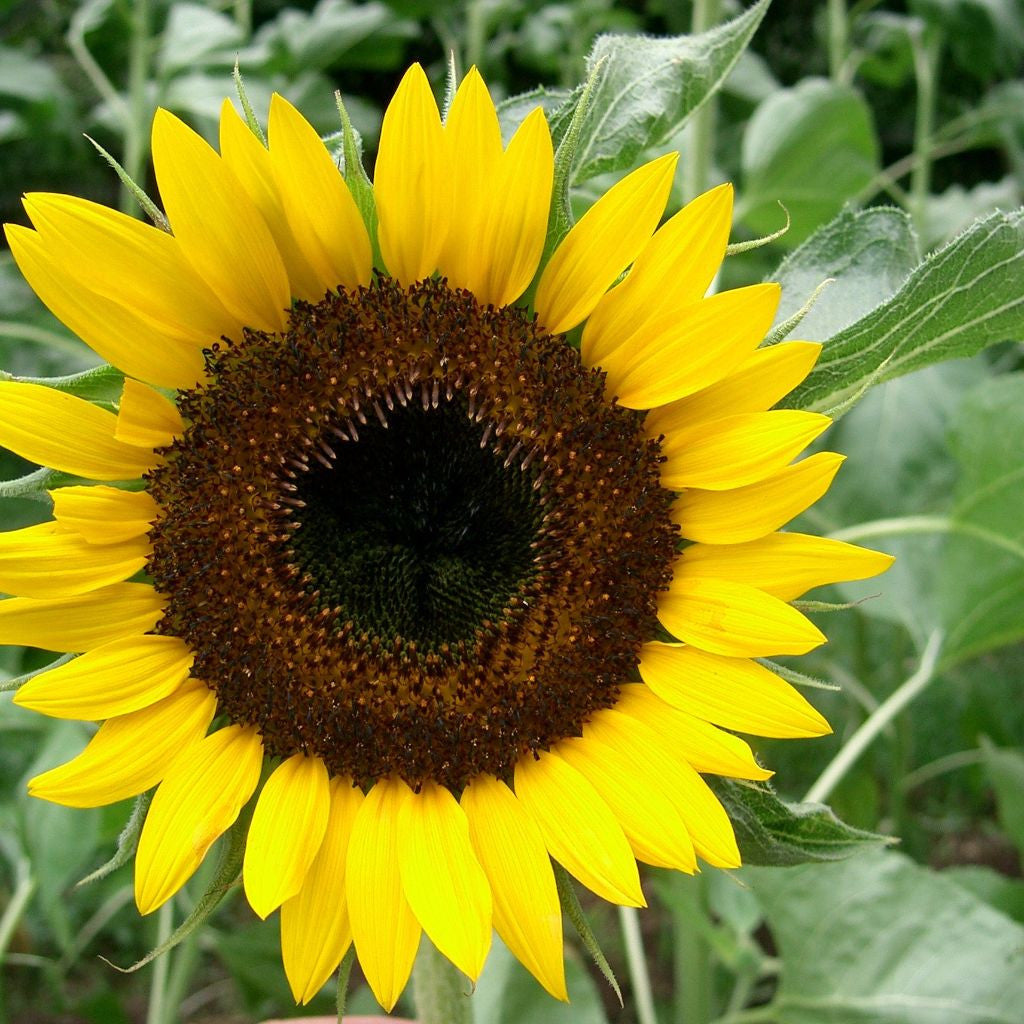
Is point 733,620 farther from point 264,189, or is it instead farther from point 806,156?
point 806,156

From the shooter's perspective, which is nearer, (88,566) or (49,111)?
(88,566)

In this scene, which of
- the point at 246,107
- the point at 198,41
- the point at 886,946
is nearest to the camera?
the point at 246,107

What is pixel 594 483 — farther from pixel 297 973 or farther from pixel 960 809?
pixel 960 809

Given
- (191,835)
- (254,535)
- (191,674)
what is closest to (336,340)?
(254,535)

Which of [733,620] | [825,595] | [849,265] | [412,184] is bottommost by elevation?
[733,620]

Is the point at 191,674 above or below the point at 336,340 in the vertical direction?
below

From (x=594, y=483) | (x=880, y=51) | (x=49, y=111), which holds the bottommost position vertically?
(x=594, y=483)

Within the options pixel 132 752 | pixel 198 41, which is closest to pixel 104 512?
pixel 132 752
